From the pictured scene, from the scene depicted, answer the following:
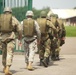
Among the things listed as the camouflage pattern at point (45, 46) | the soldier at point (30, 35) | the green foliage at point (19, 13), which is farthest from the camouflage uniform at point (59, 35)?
the soldier at point (30, 35)

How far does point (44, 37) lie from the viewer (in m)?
12.9

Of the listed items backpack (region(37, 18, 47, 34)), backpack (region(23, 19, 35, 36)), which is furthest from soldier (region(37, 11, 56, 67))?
backpack (region(23, 19, 35, 36))

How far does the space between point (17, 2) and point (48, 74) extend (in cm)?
663

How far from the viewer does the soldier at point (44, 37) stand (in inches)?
499

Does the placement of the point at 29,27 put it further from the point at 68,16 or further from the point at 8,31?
the point at 68,16

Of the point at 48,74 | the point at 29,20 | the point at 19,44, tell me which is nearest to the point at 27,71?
the point at 48,74

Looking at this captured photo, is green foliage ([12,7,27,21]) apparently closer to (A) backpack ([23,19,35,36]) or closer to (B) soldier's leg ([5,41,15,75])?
(A) backpack ([23,19,35,36])

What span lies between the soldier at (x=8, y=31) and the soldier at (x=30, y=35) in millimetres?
921

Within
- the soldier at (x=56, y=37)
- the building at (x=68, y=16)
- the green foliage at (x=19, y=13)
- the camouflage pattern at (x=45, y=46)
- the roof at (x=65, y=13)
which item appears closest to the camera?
the camouflage pattern at (x=45, y=46)

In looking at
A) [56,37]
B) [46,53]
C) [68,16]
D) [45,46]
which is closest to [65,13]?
[68,16]

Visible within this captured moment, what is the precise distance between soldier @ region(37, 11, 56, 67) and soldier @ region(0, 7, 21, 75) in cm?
176

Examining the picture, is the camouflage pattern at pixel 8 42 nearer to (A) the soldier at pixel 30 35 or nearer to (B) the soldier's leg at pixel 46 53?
(A) the soldier at pixel 30 35

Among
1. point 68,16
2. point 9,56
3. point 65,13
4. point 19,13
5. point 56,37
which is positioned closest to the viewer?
point 9,56

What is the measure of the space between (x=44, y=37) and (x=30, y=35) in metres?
1.00
